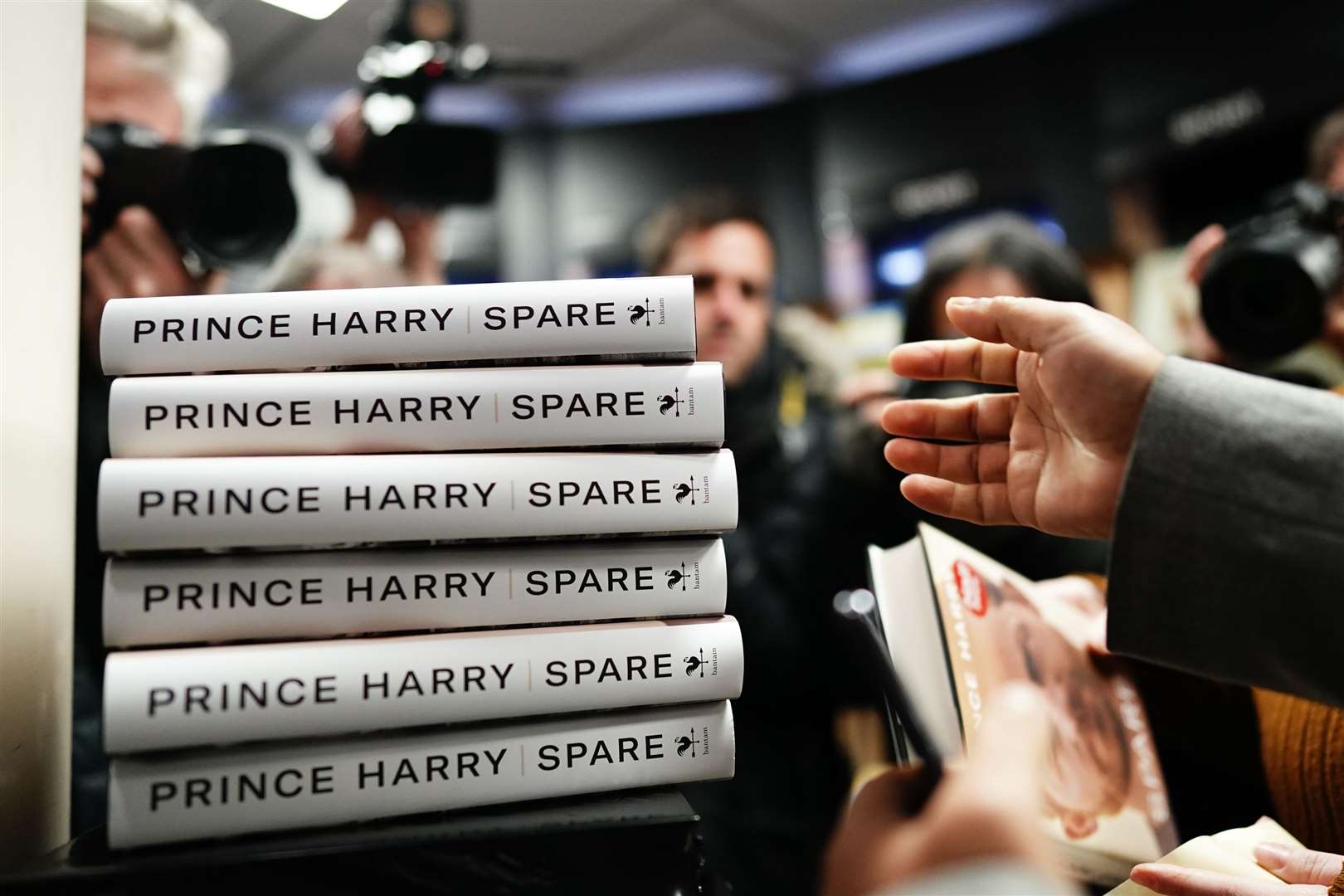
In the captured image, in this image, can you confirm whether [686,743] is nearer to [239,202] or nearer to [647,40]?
[239,202]

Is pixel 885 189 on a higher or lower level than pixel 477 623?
higher

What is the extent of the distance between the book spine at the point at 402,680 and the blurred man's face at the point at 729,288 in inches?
42.2

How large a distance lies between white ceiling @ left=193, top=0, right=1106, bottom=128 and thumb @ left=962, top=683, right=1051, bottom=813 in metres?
2.93

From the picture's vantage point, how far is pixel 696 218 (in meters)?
1.56

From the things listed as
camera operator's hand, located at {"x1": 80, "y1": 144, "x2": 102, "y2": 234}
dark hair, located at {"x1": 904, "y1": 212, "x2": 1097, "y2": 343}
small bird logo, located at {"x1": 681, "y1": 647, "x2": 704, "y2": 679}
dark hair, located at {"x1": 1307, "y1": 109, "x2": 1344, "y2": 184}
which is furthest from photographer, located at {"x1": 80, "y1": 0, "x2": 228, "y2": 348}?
dark hair, located at {"x1": 1307, "y1": 109, "x2": 1344, "y2": 184}

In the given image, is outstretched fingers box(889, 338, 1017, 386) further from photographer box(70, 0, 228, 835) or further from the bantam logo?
photographer box(70, 0, 228, 835)

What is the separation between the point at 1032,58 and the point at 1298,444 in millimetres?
3343

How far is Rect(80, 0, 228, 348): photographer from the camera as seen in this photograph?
28.1 inches

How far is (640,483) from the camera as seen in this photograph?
1.42 feet

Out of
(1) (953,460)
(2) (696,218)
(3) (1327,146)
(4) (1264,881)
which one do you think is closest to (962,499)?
(1) (953,460)

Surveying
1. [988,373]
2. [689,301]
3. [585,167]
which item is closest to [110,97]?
[689,301]

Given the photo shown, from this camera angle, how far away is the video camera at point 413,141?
103 centimetres

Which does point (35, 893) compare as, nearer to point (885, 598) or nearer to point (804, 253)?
point (885, 598)

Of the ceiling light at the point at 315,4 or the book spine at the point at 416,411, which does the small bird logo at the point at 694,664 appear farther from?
the ceiling light at the point at 315,4
